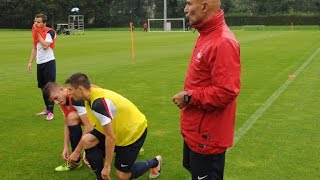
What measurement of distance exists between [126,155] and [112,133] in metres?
0.46

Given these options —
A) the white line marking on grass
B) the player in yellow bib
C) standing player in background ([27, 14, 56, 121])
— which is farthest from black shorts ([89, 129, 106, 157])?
standing player in background ([27, 14, 56, 121])

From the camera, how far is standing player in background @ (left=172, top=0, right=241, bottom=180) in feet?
10.2

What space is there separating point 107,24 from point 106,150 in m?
87.6

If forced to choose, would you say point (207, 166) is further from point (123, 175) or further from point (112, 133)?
point (123, 175)

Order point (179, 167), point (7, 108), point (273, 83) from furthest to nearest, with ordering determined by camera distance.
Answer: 1. point (273, 83)
2. point (7, 108)
3. point (179, 167)

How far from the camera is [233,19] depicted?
82250mm

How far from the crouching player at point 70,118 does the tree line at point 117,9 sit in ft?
249

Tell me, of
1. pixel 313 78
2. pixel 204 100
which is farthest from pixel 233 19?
pixel 204 100

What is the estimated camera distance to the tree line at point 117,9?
81.0 meters

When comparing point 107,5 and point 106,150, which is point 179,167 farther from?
point 107,5

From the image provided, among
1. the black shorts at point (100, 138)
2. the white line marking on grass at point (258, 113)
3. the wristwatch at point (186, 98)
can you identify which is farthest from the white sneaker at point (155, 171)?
the wristwatch at point (186, 98)

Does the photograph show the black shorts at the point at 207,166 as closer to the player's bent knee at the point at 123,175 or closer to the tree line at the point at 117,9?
the player's bent knee at the point at 123,175

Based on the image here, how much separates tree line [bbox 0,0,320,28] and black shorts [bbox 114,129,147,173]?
76.5 m

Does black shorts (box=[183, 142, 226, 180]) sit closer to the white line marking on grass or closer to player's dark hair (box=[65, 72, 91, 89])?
player's dark hair (box=[65, 72, 91, 89])
